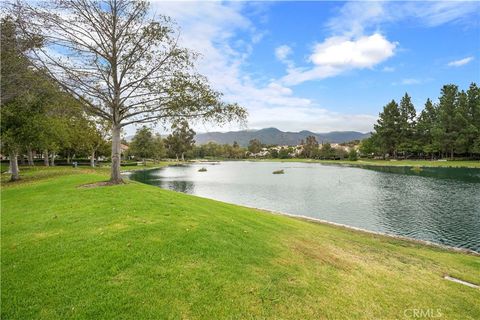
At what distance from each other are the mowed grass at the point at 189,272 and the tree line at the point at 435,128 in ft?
297

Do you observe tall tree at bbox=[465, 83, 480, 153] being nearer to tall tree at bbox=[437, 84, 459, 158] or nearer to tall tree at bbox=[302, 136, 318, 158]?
tall tree at bbox=[437, 84, 459, 158]

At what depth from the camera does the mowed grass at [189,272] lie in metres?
5.39

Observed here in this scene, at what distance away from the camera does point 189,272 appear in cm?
658

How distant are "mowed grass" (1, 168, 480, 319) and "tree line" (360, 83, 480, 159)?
297ft

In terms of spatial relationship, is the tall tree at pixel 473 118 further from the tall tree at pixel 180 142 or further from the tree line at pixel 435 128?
the tall tree at pixel 180 142

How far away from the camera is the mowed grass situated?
17.7 feet

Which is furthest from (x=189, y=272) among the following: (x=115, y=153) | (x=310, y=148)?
(x=310, y=148)

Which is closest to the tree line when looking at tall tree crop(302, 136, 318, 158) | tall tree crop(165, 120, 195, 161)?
tall tree crop(302, 136, 318, 158)

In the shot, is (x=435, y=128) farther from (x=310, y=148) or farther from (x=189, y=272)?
(x=189, y=272)

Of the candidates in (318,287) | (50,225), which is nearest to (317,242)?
(318,287)

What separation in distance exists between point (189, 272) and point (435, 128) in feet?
340

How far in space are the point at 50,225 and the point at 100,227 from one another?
188cm

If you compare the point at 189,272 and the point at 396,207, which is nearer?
the point at 189,272

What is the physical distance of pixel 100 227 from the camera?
8.95 metres
